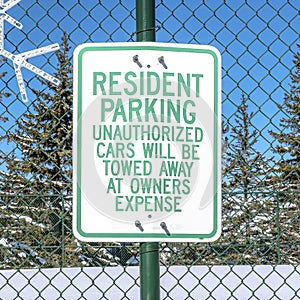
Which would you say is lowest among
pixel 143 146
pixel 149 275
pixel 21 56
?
pixel 149 275

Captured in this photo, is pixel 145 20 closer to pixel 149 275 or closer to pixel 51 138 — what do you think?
pixel 149 275

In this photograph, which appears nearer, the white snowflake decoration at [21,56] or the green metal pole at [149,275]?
the green metal pole at [149,275]

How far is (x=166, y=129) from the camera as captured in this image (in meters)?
1.68

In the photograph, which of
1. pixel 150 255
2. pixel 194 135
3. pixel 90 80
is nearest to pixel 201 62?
pixel 194 135

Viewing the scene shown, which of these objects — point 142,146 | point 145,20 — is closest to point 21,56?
point 145,20

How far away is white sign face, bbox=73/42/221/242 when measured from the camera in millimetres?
1671

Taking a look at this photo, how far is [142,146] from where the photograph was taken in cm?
167

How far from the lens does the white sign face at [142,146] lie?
167 cm

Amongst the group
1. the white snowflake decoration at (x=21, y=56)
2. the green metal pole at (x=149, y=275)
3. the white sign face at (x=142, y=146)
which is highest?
the white snowflake decoration at (x=21, y=56)

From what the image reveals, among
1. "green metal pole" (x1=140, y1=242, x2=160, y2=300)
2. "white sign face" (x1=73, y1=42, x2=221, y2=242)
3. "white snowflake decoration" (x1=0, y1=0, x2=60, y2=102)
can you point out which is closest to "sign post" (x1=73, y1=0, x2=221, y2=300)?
"white sign face" (x1=73, y1=42, x2=221, y2=242)

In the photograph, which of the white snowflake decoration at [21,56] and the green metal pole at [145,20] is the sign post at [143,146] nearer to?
the green metal pole at [145,20]

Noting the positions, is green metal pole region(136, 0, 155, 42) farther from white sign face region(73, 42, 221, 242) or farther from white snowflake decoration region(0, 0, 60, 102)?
white snowflake decoration region(0, 0, 60, 102)

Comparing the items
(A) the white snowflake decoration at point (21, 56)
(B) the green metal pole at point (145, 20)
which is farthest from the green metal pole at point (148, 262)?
(A) the white snowflake decoration at point (21, 56)

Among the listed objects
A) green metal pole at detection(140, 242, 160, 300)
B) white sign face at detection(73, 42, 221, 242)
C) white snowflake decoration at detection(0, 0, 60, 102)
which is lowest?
green metal pole at detection(140, 242, 160, 300)
